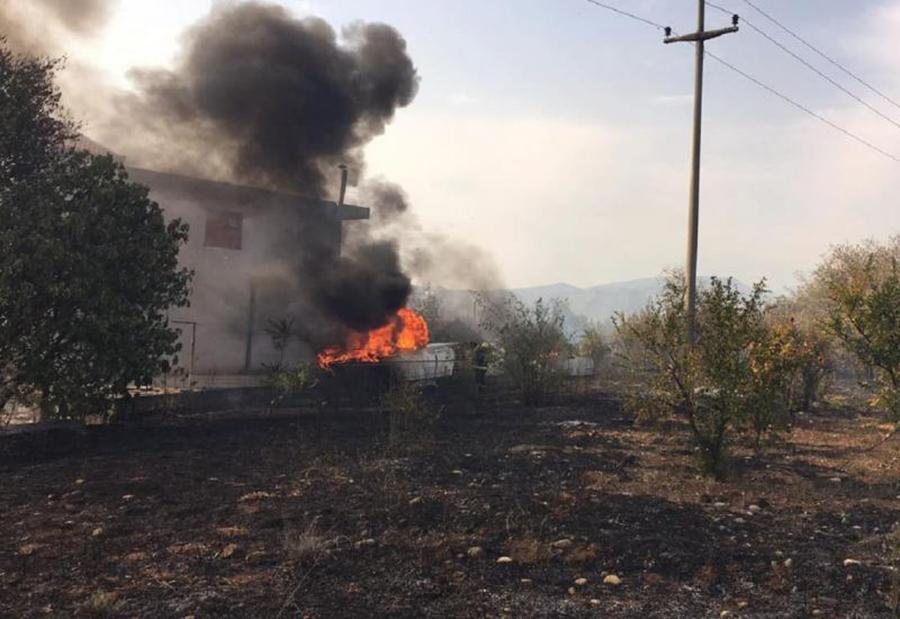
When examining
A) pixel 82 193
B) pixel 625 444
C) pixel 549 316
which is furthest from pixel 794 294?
pixel 82 193

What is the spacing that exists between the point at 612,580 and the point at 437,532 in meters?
1.63

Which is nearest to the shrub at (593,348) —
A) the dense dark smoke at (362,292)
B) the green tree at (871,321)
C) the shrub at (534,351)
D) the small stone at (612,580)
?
the shrub at (534,351)

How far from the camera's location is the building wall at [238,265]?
20484mm

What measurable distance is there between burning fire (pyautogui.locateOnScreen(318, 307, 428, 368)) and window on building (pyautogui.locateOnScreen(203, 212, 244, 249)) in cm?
569

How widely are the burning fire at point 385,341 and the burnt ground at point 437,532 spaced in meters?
8.40

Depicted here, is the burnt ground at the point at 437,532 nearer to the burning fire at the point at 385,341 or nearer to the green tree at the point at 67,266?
the green tree at the point at 67,266

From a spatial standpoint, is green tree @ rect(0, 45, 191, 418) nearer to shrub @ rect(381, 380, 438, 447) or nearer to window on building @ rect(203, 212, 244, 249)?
shrub @ rect(381, 380, 438, 447)

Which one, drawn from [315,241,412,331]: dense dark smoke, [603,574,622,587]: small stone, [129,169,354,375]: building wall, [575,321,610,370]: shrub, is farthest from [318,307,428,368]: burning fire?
[603,574,622,587]: small stone

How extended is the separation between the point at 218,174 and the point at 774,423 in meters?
17.3

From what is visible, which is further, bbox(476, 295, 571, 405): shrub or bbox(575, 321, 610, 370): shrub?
bbox(575, 321, 610, 370): shrub

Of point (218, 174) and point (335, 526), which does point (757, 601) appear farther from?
point (218, 174)

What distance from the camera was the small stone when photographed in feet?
15.9

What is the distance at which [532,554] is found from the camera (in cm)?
524

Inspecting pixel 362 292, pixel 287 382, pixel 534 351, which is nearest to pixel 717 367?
pixel 287 382
